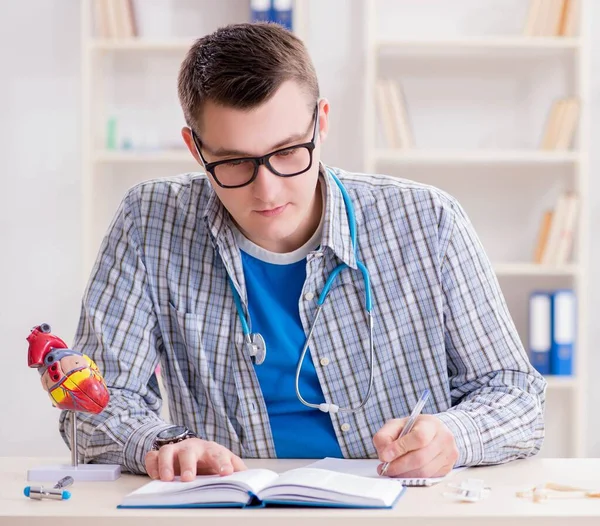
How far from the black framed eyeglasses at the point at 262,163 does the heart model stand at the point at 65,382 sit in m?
0.38

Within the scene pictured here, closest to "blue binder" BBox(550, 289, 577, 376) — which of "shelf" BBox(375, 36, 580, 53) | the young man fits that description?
"shelf" BBox(375, 36, 580, 53)

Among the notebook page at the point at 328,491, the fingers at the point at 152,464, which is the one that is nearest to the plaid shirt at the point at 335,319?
the fingers at the point at 152,464

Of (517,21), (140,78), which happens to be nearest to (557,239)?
(517,21)

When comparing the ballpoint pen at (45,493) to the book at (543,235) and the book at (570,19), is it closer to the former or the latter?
the book at (543,235)

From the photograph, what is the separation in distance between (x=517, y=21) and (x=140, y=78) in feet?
5.23

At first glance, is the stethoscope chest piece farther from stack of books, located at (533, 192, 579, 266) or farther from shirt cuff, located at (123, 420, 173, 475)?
stack of books, located at (533, 192, 579, 266)

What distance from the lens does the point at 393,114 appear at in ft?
11.4

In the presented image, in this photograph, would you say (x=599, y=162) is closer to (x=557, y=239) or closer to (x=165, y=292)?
(x=557, y=239)

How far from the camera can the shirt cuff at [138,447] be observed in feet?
4.61

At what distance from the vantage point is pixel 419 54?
12.0 ft

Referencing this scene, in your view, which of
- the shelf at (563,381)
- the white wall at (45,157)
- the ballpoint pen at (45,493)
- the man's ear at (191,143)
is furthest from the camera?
the white wall at (45,157)

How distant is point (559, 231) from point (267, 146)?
2.28 meters

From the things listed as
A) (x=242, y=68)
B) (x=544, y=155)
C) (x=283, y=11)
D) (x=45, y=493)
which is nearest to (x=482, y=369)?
(x=242, y=68)

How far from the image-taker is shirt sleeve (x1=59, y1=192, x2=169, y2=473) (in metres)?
1.51
